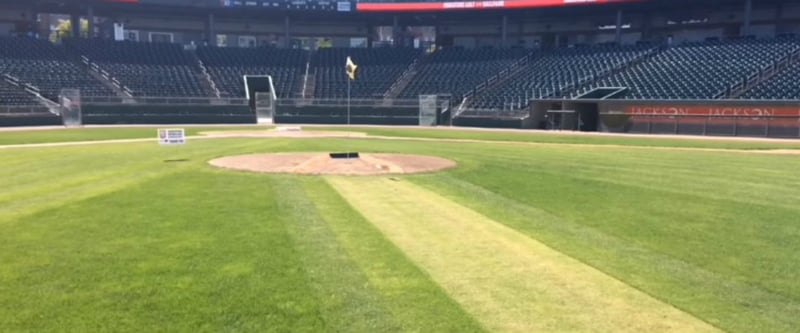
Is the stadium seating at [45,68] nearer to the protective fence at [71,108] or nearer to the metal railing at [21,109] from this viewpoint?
the metal railing at [21,109]

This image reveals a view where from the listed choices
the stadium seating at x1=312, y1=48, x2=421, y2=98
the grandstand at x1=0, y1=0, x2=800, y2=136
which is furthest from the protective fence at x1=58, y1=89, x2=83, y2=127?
the stadium seating at x1=312, y1=48, x2=421, y2=98

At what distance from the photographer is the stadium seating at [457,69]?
56.5 m

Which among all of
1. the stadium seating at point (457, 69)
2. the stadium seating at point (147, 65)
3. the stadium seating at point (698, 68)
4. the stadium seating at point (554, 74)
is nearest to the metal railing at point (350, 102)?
the stadium seating at point (457, 69)

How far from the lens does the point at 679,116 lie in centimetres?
3922

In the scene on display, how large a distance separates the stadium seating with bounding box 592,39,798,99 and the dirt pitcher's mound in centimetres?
2967

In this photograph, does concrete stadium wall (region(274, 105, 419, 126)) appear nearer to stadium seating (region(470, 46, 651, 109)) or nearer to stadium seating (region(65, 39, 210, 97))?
stadium seating (region(470, 46, 651, 109))

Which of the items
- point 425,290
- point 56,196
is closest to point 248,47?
point 56,196

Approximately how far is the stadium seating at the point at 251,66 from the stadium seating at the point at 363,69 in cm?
228

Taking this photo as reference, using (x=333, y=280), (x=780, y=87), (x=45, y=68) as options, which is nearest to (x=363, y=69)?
(x=45, y=68)

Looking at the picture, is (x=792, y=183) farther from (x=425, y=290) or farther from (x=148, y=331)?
(x=148, y=331)

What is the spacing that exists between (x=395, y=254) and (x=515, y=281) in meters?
1.71

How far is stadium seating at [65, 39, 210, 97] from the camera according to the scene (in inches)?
2160

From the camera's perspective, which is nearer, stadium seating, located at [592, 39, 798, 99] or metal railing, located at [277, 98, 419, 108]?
stadium seating, located at [592, 39, 798, 99]

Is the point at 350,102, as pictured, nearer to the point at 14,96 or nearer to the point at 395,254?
the point at 14,96
